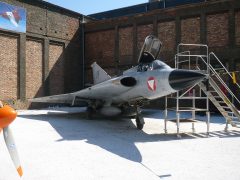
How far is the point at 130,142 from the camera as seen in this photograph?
854cm

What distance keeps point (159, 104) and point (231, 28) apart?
23.8ft

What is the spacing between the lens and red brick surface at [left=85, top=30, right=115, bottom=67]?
2412 centimetres

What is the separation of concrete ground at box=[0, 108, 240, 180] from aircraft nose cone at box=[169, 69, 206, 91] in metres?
1.74

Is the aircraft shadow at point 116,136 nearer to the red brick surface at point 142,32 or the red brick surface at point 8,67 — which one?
the red brick surface at point 8,67

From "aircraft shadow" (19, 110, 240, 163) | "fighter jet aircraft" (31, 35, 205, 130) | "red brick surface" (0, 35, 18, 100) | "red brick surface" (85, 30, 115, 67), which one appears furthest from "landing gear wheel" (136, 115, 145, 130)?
"red brick surface" (85, 30, 115, 67)

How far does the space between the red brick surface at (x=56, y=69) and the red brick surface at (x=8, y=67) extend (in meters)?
3.25

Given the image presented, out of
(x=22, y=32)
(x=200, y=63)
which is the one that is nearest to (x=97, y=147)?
(x=200, y=63)

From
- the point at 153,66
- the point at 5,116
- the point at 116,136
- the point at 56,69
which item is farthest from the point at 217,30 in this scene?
the point at 5,116

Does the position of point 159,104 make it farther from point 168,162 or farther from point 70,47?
point 168,162

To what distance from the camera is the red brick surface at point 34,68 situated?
21.3 meters

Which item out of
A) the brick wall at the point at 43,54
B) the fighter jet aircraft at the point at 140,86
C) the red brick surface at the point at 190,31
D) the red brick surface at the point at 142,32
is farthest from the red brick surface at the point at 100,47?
the fighter jet aircraft at the point at 140,86

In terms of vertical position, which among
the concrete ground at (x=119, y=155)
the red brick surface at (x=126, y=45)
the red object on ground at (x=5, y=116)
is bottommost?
the concrete ground at (x=119, y=155)

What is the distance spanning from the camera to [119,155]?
6965mm

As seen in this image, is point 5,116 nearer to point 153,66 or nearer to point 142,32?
point 153,66
